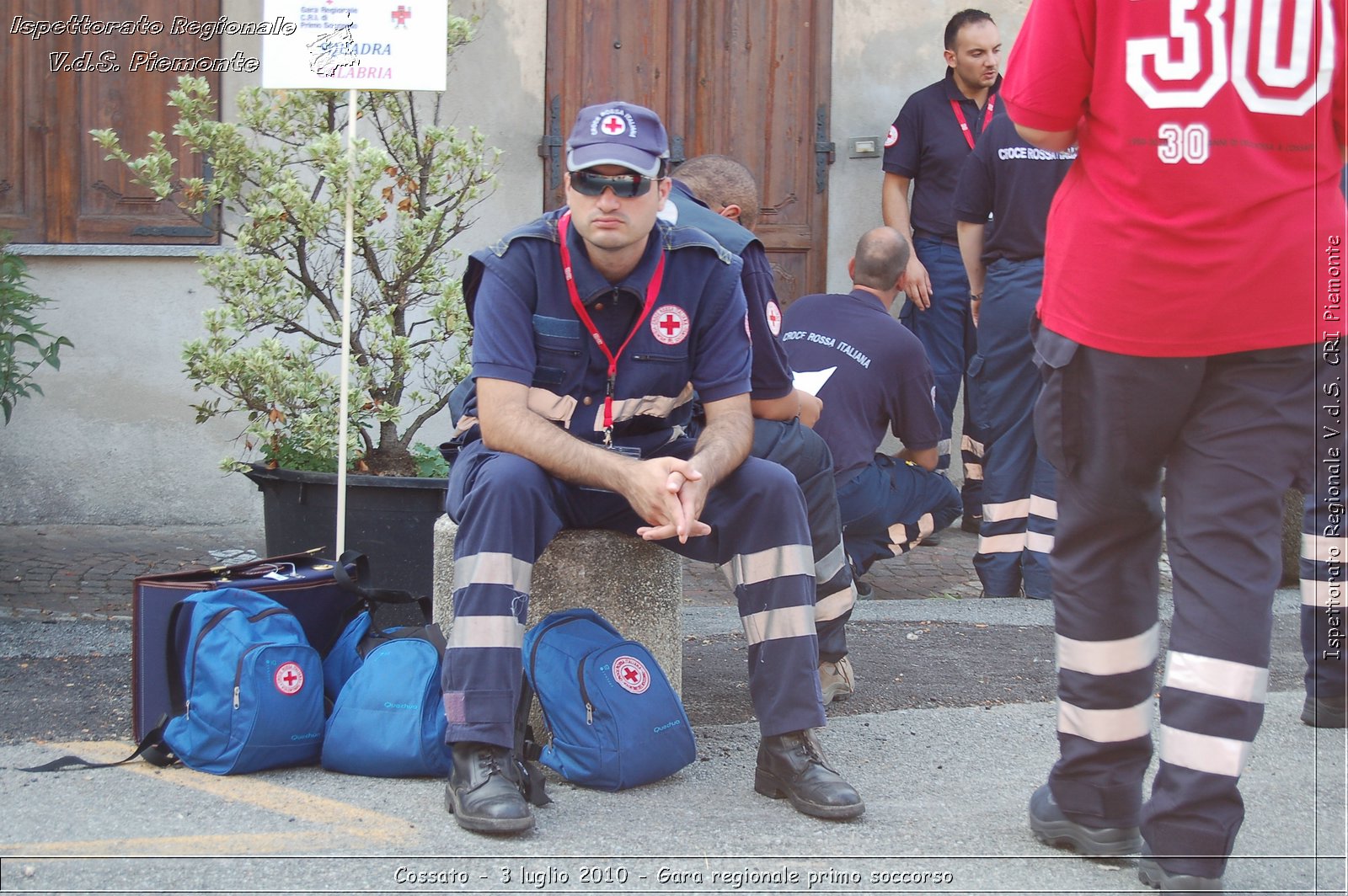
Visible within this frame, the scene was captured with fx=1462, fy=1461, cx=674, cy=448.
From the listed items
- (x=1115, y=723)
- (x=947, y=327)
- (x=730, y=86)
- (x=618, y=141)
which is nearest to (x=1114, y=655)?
(x=1115, y=723)

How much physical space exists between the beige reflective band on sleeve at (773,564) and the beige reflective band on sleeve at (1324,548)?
1.51 metres

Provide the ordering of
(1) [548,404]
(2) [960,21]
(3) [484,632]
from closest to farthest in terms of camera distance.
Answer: (3) [484,632], (1) [548,404], (2) [960,21]

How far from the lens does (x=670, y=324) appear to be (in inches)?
146

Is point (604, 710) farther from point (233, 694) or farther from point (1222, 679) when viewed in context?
point (1222, 679)

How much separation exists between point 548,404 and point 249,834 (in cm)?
122

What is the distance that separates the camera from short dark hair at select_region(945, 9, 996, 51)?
7.25 meters

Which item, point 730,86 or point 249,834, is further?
point 730,86

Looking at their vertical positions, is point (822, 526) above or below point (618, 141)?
below

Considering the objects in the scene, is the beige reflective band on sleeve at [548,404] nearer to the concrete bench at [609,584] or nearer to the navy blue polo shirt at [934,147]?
the concrete bench at [609,584]

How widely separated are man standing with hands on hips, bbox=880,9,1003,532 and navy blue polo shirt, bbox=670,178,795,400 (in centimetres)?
320

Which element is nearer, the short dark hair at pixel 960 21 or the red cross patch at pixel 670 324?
the red cross patch at pixel 670 324

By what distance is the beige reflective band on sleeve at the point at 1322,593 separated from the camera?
389 cm

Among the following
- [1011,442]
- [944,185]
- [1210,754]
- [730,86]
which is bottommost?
[1210,754]

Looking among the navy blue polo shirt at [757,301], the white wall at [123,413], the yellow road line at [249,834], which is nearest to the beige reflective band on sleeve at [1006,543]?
the navy blue polo shirt at [757,301]
